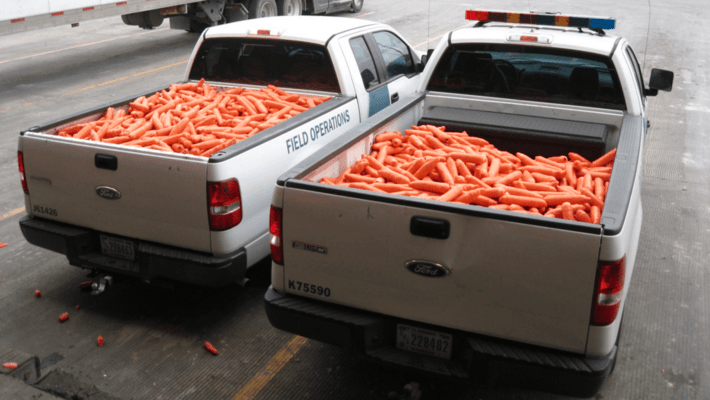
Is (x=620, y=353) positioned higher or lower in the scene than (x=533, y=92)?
lower

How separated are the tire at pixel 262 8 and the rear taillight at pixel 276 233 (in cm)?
1525

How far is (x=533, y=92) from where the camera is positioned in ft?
17.6

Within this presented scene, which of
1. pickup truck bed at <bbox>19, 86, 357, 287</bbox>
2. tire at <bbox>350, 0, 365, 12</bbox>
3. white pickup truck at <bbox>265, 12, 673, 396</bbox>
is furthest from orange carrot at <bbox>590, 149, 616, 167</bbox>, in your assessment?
tire at <bbox>350, 0, 365, 12</bbox>

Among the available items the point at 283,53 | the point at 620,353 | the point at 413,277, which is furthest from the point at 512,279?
the point at 283,53

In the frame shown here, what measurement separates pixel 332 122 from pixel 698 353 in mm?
3300

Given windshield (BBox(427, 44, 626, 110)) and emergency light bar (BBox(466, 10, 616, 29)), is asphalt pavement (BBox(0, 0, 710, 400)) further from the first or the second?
emergency light bar (BBox(466, 10, 616, 29))

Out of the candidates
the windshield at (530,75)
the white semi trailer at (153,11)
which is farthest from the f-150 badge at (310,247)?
the white semi trailer at (153,11)

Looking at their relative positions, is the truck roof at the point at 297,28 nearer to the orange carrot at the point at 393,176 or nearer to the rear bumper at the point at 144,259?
the orange carrot at the point at 393,176

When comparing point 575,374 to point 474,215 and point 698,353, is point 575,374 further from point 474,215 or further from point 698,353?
point 698,353

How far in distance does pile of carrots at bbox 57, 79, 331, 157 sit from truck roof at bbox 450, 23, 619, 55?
1456 mm

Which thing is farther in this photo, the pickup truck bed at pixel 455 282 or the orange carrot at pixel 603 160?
the orange carrot at pixel 603 160

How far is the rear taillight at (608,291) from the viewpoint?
108 inches

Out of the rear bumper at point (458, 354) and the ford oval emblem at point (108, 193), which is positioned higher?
the ford oval emblem at point (108, 193)

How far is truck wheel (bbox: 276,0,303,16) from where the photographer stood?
19.0 m
